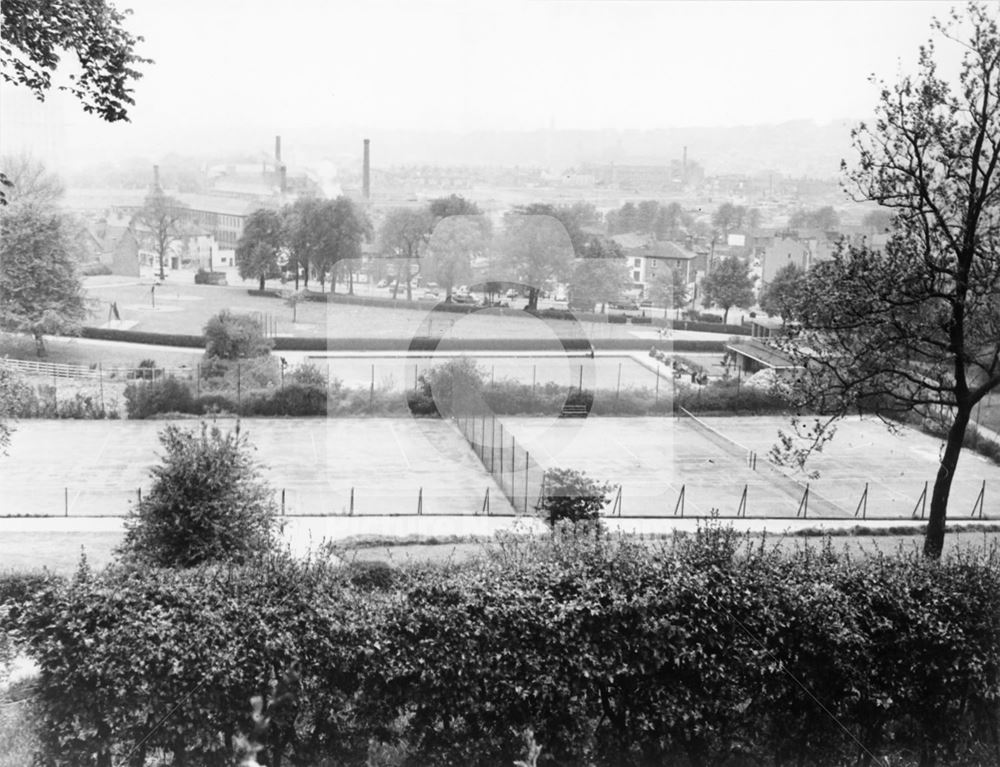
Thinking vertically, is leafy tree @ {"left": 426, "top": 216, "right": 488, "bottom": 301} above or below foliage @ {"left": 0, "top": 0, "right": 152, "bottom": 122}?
below

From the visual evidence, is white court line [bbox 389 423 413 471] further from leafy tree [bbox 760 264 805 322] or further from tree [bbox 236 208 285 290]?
leafy tree [bbox 760 264 805 322]

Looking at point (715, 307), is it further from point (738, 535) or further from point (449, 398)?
point (738, 535)

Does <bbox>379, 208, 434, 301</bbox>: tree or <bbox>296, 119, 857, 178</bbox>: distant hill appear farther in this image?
<bbox>379, 208, 434, 301</bbox>: tree

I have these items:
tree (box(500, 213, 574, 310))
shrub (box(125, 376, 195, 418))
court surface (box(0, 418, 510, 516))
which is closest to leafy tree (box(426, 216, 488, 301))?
tree (box(500, 213, 574, 310))

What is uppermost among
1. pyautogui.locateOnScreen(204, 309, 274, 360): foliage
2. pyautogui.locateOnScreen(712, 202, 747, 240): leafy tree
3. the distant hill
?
the distant hill

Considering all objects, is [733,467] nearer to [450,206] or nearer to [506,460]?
[506,460]

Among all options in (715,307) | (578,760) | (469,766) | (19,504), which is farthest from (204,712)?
(715,307)

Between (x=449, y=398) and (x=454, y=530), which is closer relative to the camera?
(x=454, y=530)
